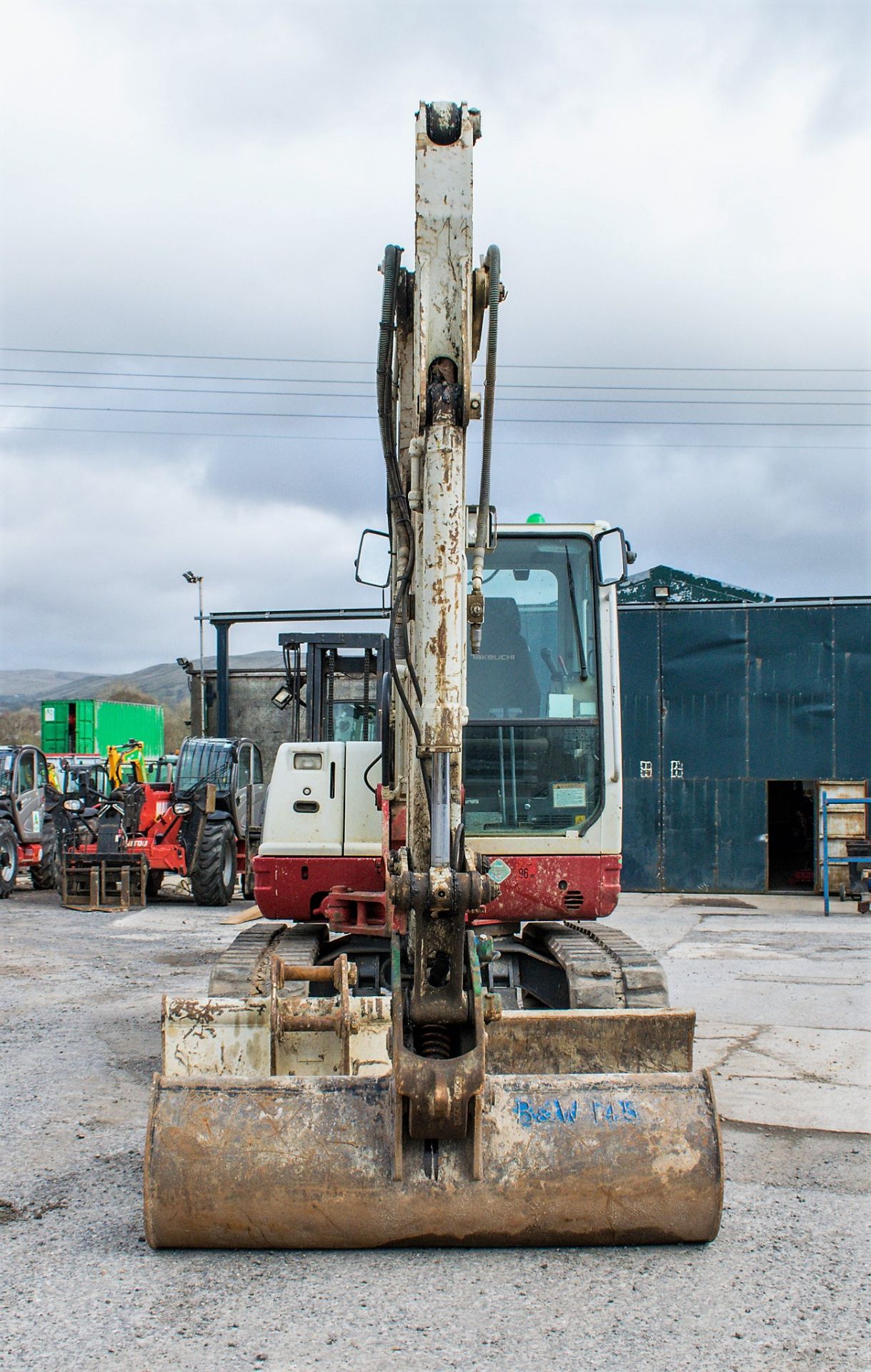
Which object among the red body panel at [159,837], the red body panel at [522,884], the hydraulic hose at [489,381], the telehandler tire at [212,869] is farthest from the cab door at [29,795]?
the hydraulic hose at [489,381]

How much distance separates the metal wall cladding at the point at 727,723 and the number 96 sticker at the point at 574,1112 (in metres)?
12.6

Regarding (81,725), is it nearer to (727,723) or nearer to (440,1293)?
(727,723)

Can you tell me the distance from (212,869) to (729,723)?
7.09 metres

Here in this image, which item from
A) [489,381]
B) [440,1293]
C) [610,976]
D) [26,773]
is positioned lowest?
[440,1293]

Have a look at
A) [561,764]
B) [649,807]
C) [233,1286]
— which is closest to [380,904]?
[561,764]

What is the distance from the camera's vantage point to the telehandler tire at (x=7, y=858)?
16281 millimetres

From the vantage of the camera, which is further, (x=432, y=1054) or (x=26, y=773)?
(x=26, y=773)

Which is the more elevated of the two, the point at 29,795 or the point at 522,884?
the point at 29,795

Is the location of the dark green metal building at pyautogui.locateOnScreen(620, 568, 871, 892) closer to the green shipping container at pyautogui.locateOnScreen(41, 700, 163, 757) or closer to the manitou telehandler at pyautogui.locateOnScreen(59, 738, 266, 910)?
the manitou telehandler at pyautogui.locateOnScreen(59, 738, 266, 910)

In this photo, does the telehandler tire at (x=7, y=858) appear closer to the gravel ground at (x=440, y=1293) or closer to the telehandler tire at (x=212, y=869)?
the telehandler tire at (x=212, y=869)

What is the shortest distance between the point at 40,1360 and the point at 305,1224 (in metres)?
0.87

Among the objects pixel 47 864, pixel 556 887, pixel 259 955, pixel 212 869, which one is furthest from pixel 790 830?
pixel 259 955

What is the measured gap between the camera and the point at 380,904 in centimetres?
659

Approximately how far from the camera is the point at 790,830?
63.6 ft
